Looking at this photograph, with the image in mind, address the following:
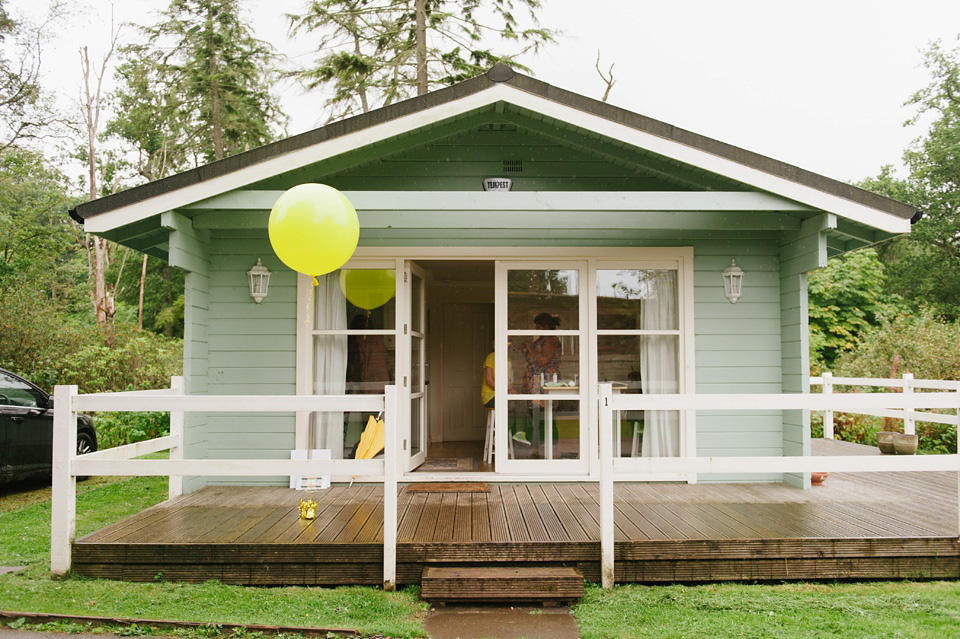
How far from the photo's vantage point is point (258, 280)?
5605 mm

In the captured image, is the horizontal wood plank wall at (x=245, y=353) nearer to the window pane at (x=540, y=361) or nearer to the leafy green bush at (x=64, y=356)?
the window pane at (x=540, y=361)

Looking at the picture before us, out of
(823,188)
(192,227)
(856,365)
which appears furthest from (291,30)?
(856,365)

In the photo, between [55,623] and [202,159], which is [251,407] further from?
[202,159]

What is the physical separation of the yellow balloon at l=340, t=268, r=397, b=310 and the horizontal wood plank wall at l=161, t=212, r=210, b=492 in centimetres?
112

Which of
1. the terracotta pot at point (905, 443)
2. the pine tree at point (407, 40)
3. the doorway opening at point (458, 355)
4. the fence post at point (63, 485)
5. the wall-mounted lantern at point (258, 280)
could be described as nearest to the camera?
the fence post at point (63, 485)

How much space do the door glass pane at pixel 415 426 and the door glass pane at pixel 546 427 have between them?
37.0 inches

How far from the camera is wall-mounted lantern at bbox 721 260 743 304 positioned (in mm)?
5664

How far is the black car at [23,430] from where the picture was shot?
6.17m

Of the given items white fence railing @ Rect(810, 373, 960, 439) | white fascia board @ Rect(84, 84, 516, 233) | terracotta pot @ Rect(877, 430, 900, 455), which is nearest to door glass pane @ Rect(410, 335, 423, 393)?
white fascia board @ Rect(84, 84, 516, 233)

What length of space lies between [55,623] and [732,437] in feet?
15.7

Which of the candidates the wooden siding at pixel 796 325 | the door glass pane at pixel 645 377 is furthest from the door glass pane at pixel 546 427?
the wooden siding at pixel 796 325

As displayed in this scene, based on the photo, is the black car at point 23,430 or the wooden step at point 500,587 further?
the black car at point 23,430

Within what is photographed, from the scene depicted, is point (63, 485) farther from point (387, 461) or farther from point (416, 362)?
point (416, 362)

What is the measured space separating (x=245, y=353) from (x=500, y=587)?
10.3 ft
